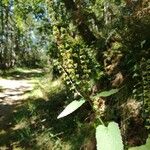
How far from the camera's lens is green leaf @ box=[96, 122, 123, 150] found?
160 cm

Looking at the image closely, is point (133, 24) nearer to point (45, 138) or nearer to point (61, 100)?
point (45, 138)

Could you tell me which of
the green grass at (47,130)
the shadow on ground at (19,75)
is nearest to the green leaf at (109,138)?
the green grass at (47,130)

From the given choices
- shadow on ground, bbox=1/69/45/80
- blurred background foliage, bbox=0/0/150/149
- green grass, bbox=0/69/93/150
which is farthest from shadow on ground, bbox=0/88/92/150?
shadow on ground, bbox=1/69/45/80

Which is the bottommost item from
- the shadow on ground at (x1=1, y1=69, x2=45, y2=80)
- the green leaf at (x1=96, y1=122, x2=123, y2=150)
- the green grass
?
the green grass

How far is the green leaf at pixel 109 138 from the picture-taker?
1.60 m

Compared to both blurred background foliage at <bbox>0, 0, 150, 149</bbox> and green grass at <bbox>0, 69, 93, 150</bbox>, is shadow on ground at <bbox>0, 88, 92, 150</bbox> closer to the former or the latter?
green grass at <bbox>0, 69, 93, 150</bbox>

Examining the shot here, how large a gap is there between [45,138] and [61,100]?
3.14 m

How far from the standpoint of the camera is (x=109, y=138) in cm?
164

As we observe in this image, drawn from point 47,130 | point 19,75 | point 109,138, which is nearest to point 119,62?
point 47,130

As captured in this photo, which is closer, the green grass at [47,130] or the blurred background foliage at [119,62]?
the blurred background foliage at [119,62]

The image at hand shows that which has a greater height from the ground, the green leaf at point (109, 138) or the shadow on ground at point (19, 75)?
the shadow on ground at point (19, 75)

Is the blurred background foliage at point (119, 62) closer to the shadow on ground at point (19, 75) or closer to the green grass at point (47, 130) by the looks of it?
the green grass at point (47, 130)

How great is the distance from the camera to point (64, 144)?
313 inches

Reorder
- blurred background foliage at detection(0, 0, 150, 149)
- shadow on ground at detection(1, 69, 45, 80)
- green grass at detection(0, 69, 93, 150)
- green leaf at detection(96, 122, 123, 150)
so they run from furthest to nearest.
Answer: shadow on ground at detection(1, 69, 45, 80), green grass at detection(0, 69, 93, 150), blurred background foliage at detection(0, 0, 150, 149), green leaf at detection(96, 122, 123, 150)
